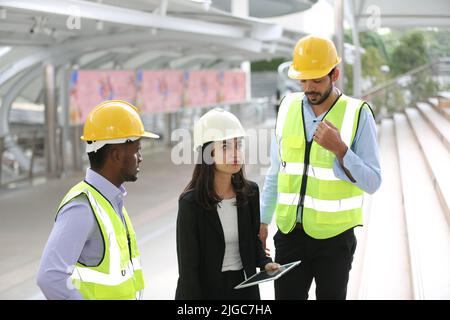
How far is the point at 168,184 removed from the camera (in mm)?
11680

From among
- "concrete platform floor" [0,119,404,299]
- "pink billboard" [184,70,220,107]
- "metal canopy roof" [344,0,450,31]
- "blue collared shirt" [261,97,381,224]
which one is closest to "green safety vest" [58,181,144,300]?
"blue collared shirt" [261,97,381,224]

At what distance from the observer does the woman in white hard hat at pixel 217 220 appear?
2600 millimetres

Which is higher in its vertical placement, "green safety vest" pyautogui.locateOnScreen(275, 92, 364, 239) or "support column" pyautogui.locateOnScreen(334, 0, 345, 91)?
"support column" pyautogui.locateOnScreen(334, 0, 345, 91)

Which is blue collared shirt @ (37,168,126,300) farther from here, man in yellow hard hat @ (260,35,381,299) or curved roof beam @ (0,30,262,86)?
curved roof beam @ (0,30,262,86)

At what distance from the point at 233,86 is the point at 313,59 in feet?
61.5

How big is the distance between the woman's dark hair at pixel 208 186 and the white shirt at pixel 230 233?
0.04 meters

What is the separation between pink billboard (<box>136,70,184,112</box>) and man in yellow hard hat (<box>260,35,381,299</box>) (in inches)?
467

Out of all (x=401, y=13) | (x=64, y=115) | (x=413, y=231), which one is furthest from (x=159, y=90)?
(x=413, y=231)

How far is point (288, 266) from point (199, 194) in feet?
1.69

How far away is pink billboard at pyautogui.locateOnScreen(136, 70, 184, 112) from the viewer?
590 inches

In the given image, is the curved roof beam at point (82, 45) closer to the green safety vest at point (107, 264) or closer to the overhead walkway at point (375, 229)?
the overhead walkway at point (375, 229)
